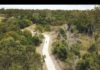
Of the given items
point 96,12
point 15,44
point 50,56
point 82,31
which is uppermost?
point 15,44

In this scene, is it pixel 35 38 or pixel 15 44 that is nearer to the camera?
pixel 15 44

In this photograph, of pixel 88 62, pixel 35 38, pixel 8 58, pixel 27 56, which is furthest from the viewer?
pixel 35 38

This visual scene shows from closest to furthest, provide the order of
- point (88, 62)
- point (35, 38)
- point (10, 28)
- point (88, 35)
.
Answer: point (88, 62), point (35, 38), point (10, 28), point (88, 35)

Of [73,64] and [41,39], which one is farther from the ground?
[73,64]

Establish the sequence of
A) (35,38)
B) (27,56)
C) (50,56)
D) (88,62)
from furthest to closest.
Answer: (35,38), (50,56), (88,62), (27,56)

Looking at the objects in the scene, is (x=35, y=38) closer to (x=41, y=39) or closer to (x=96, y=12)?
(x=41, y=39)

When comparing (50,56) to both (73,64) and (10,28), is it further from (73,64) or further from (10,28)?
(10,28)
